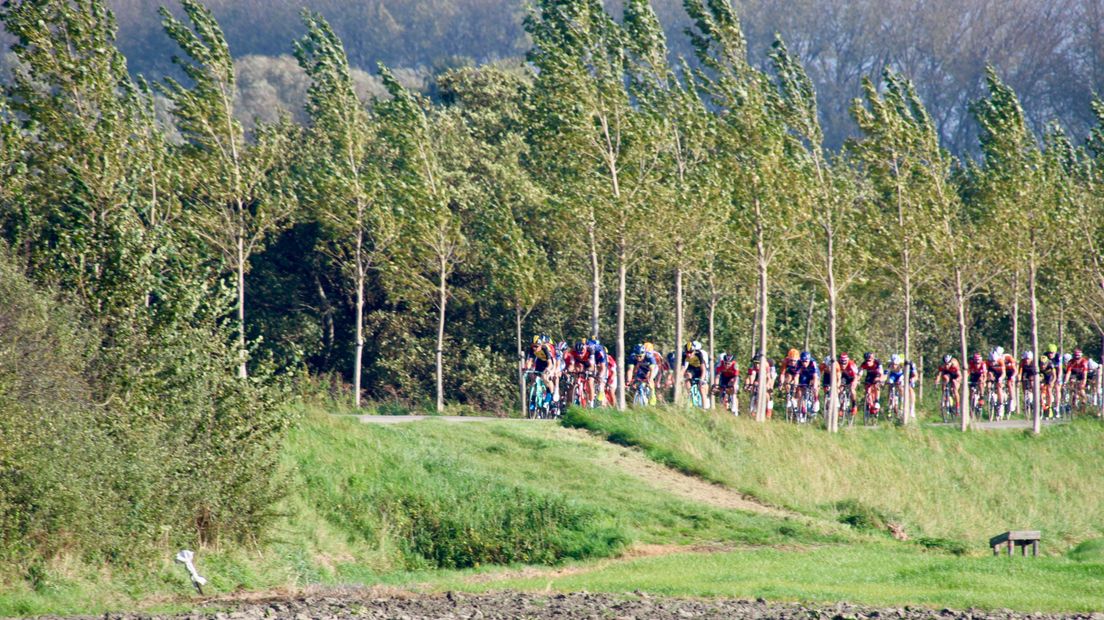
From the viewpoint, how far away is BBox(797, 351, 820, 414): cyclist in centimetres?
4116

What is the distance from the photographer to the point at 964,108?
A: 474ft

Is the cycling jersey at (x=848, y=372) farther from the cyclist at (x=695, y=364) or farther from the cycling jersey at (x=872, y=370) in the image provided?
the cyclist at (x=695, y=364)

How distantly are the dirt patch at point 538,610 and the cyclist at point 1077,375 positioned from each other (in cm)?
3154

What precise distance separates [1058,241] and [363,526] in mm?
29867

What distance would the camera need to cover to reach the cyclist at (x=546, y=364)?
3722 centimetres

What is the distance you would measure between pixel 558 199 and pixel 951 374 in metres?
13.7

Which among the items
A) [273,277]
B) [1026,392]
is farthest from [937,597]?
[273,277]

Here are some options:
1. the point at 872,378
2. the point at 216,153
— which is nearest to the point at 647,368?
the point at 872,378

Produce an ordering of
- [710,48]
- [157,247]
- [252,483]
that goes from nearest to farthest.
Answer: [252,483]
[157,247]
[710,48]

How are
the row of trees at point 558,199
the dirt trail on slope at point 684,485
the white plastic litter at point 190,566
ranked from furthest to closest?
the row of trees at point 558,199
the dirt trail on slope at point 684,485
the white plastic litter at point 190,566

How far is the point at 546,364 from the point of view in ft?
123

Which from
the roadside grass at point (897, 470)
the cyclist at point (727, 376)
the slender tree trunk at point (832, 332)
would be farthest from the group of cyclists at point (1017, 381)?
the cyclist at point (727, 376)

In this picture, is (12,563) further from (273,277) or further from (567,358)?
(273,277)

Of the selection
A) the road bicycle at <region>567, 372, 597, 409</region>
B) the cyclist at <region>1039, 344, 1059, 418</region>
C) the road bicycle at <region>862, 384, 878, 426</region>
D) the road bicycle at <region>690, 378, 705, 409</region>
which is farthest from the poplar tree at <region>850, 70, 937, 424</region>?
the road bicycle at <region>567, 372, 597, 409</region>
